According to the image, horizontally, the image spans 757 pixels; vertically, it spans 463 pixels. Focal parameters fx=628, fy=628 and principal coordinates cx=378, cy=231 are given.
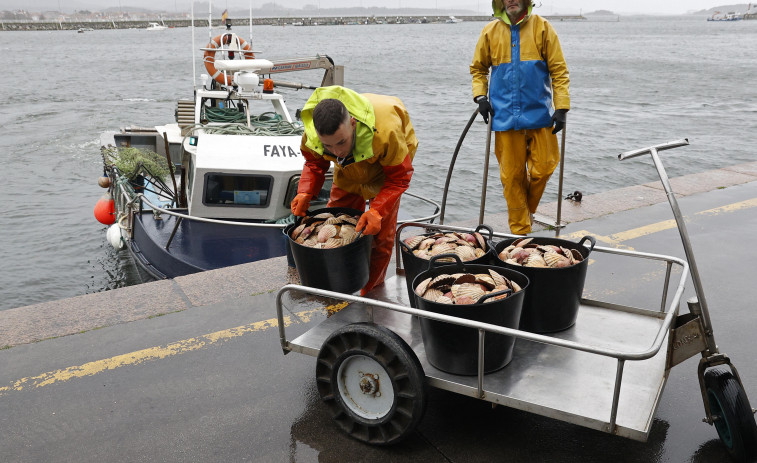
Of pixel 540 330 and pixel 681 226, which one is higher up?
pixel 681 226

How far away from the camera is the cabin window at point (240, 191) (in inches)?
363

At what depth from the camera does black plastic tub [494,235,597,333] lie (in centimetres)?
345

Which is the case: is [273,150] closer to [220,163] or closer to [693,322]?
[220,163]

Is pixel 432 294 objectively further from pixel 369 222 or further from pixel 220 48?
pixel 220 48

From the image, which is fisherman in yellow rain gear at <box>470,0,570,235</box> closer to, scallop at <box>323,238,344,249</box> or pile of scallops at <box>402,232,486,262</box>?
pile of scallops at <box>402,232,486,262</box>

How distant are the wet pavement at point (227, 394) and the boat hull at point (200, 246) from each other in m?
3.20

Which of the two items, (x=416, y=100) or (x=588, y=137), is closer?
(x=588, y=137)

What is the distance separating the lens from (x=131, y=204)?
33.8ft

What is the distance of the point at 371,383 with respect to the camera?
3213 millimetres

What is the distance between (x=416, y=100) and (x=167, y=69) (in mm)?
27401

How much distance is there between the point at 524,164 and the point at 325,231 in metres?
2.34

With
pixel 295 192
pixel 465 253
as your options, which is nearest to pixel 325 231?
pixel 465 253

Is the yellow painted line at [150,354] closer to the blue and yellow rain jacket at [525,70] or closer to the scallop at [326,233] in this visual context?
the scallop at [326,233]

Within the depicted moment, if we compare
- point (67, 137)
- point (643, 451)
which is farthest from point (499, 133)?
point (67, 137)
